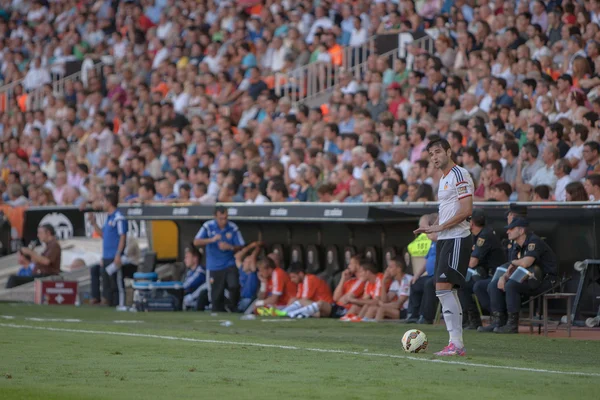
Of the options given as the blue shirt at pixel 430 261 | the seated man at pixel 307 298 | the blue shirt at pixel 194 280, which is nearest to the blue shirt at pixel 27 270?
the blue shirt at pixel 194 280

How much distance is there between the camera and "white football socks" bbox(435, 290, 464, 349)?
10664mm

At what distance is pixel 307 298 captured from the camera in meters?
18.0

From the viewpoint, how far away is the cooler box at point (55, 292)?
21484mm

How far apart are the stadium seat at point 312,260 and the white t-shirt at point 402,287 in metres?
2.47

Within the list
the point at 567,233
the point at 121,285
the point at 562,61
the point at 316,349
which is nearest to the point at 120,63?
the point at 121,285

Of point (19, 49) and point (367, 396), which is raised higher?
point (19, 49)

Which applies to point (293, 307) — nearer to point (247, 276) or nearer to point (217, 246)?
point (247, 276)

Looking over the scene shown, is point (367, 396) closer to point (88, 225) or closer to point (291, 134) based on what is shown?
point (291, 134)

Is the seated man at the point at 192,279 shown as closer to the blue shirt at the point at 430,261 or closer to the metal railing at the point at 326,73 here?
the blue shirt at the point at 430,261

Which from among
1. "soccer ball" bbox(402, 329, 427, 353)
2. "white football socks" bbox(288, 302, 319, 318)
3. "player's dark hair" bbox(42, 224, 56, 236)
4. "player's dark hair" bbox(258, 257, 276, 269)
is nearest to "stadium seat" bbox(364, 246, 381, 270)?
"white football socks" bbox(288, 302, 319, 318)

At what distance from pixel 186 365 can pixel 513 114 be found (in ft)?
31.2

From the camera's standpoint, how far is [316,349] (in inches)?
449

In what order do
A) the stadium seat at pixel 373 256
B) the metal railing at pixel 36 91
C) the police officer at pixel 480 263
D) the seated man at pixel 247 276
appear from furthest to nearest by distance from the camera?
the metal railing at pixel 36 91
the seated man at pixel 247 276
the stadium seat at pixel 373 256
the police officer at pixel 480 263

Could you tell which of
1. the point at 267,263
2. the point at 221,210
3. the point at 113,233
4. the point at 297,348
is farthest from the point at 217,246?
the point at 297,348
